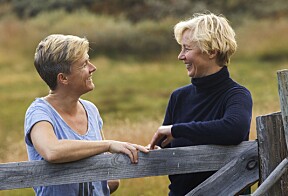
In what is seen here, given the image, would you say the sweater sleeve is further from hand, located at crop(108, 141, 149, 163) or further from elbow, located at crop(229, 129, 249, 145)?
hand, located at crop(108, 141, 149, 163)

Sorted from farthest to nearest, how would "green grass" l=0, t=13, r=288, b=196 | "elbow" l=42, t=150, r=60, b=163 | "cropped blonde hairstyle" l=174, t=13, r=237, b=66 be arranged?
1. "green grass" l=0, t=13, r=288, b=196
2. "cropped blonde hairstyle" l=174, t=13, r=237, b=66
3. "elbow" l=42, t=150, r=60, b=163

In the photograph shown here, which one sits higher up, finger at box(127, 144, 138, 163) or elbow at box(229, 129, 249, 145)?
elbow at box(229, 129, 249, 145)

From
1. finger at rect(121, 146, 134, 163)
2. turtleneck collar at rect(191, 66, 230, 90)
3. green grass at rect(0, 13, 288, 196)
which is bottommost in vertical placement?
finger at rect(121, 146, 134, 163)

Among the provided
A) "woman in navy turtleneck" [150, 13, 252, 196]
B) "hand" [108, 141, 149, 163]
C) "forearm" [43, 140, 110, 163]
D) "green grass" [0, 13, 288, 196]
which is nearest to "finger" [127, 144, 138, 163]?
"hand" [108, 141, 149, 163]

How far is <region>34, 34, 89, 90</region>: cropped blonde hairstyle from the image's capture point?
4.42 meters

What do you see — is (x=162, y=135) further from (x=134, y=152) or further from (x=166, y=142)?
(x=134, y=152)

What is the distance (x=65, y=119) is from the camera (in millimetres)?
4480

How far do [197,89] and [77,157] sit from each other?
0.84 m

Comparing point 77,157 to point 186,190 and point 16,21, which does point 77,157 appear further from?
point 16,21

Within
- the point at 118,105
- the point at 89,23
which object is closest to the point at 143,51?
the point at 89,23

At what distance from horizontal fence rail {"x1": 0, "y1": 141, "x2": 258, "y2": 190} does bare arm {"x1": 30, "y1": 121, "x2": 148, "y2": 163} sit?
0.14 ft

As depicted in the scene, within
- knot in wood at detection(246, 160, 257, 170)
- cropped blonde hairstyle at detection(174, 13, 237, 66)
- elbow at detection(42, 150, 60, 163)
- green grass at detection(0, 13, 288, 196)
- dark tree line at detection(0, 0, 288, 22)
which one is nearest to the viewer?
elbow at detection(42, 150, 60, 163)

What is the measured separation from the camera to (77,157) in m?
4.28

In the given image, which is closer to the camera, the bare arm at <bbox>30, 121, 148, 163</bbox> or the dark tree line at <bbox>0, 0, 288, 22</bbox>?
the bare arm at <bbox>30, 121, 148, 163</bbox>
